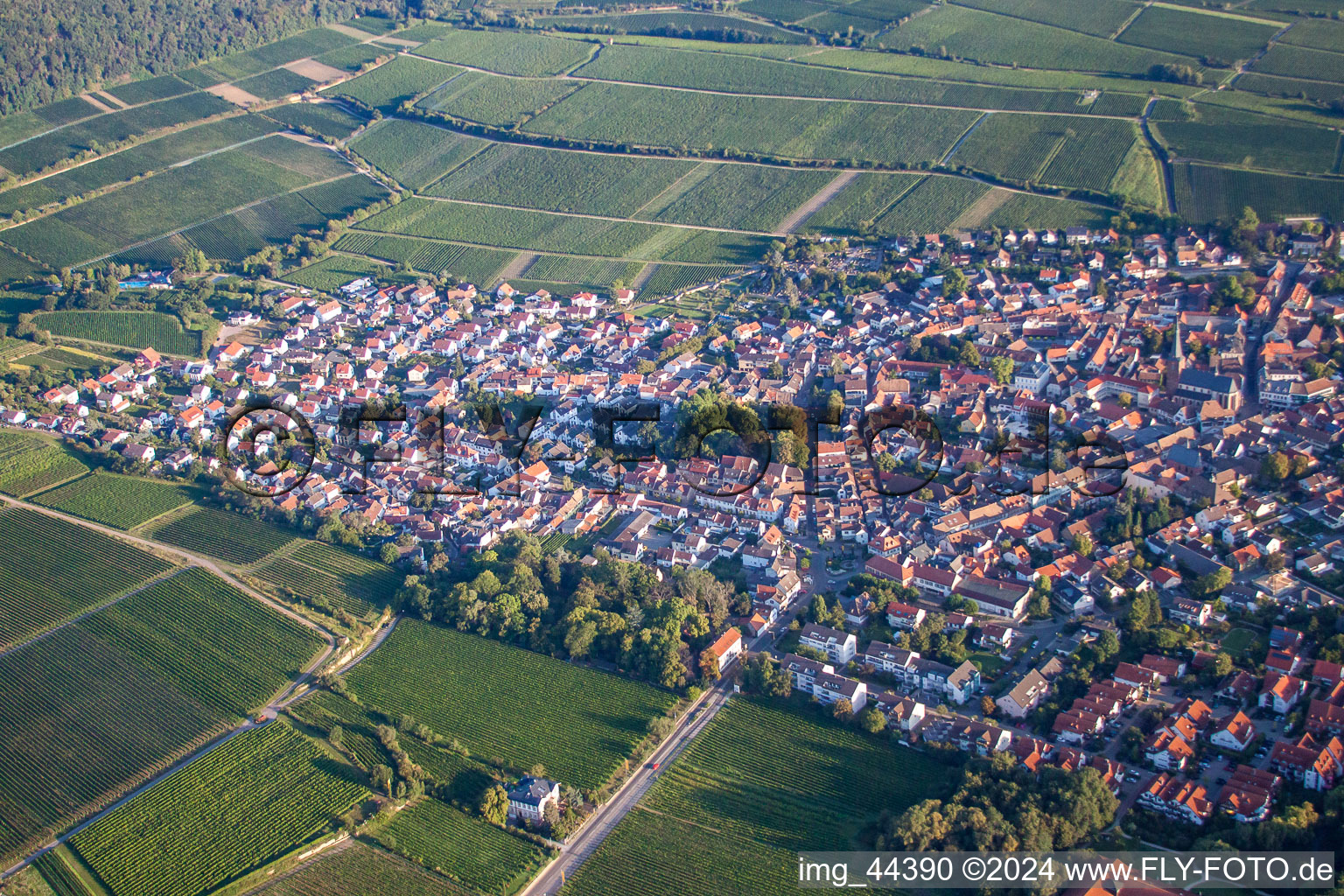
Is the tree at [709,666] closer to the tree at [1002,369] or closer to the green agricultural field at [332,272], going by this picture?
the tree at [1002,369]

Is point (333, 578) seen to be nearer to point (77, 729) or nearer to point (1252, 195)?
point (77, 729)

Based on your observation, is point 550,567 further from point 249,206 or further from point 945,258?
point 249,206

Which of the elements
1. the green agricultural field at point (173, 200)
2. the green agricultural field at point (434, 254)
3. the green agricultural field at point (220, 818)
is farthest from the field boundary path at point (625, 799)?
the green agricultural field at point (173, 200)

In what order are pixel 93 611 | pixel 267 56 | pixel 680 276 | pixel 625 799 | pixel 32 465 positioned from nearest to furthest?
pixel 625 799 < pixel 93 611 < pixel 32 465 < pixel 680 276 < pixel 267 56

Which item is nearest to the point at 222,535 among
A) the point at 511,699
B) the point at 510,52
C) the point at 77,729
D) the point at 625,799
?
the point at 77,729

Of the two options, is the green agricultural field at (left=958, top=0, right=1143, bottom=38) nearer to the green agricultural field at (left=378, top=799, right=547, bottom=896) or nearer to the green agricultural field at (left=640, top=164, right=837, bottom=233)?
the green agricultural field at (left=640, top=164, right=837, bottom=233)

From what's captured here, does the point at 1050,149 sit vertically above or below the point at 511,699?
above
